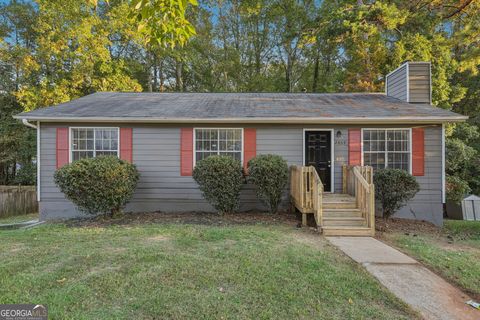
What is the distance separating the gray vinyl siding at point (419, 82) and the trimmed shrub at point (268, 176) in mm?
5182

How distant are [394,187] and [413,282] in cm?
413

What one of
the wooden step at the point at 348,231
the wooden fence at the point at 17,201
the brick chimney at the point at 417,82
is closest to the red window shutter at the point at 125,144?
the wooden step at the point at 348,231

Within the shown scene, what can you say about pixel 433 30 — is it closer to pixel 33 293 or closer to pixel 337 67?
pixel 337 67

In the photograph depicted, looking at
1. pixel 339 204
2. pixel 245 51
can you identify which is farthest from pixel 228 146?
pixel 245 51

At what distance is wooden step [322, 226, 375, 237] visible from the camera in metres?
5.75

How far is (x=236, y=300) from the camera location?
9.29 feet

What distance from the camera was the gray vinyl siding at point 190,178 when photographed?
7859 millimetres

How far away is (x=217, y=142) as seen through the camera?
8031 millimetres

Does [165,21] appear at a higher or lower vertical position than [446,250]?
higher

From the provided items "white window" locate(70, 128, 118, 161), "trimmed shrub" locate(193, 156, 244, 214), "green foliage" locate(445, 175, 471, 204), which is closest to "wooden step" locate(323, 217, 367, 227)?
"trimmed shrub" locate(193, 156, 244, 214)

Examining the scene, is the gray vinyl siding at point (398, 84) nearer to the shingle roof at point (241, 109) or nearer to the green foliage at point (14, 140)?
the shingle roof at point (241, 109)

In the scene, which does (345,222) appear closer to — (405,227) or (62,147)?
(405,227)

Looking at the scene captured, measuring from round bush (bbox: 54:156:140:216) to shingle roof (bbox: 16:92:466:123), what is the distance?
55.6 inches

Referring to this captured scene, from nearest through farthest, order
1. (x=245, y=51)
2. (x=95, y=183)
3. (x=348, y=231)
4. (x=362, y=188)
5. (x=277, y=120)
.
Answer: (x=348, y=231), (x=362, y=188), (x=95, y=183), (x=277, y=120), (x=245, y=51)
